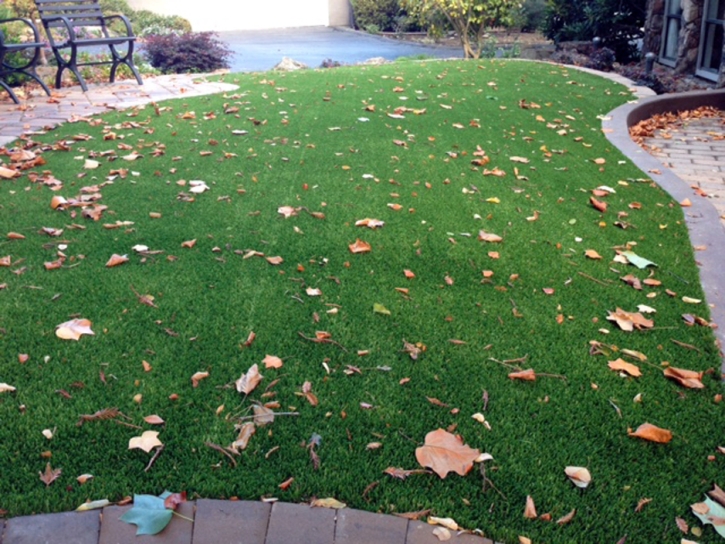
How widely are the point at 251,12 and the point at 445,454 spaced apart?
30.0 m

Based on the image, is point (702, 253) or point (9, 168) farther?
point (9, 168)

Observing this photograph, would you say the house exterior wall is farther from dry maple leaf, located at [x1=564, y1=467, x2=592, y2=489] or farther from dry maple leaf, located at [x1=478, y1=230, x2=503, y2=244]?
dry maple leaf, located at [x1=564, y1=467, x2=592, y2=489]

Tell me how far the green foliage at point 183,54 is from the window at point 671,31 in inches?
327

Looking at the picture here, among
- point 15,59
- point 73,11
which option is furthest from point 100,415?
point 73,11

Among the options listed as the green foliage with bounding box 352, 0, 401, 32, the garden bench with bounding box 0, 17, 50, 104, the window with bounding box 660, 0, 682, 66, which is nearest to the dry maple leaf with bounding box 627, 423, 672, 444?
the garden bench with bounding box 0, 17, 50, 104

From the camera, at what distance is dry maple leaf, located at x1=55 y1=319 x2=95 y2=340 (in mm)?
2637

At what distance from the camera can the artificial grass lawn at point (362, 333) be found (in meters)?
1.95

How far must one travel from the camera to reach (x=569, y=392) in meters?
2.39

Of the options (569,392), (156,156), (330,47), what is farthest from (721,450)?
(330,47)

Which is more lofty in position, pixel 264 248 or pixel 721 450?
pixel 264 248

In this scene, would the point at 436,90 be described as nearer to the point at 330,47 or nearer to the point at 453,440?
the point at 453,440

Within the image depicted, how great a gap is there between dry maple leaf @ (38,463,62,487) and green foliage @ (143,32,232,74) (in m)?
10.7

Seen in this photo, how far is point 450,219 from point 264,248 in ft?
3.94

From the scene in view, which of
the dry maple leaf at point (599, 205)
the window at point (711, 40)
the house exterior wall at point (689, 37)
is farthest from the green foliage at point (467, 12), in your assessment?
the dry maple leaf at point (599, 205)
